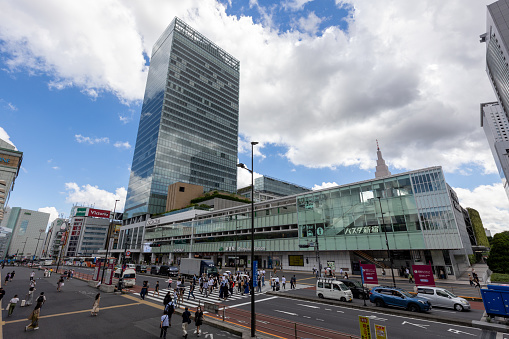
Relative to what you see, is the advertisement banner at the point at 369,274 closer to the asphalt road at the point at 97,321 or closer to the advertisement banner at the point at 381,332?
the asphalt road at the point at 97,321

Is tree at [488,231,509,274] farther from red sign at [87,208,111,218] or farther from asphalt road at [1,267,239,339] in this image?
red sign at [87,208,111,218]

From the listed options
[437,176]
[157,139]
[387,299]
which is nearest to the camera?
[387,299]

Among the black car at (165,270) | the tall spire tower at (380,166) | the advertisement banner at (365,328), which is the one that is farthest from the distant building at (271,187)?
the advertisement banner at (365,328)

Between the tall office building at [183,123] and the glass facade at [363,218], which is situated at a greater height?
the tall office building at [183,123]

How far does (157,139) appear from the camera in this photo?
10112 cm

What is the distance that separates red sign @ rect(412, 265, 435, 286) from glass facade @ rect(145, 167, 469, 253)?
10480 mm

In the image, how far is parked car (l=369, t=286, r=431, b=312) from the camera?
682 inches

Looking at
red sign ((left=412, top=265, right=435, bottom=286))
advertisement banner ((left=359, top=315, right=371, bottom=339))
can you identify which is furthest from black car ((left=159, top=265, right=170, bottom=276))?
advertisement banner ((left=359, top=315, right=371, bottom=339))

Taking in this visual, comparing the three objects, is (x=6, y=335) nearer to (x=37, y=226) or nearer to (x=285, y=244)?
(x=285, y=244)

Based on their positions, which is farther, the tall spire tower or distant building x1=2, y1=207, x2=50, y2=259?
distant building x1=2, y1=207, x2=50, y2=259

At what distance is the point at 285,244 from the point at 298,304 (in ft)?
102

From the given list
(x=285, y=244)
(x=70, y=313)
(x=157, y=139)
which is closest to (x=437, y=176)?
(x=285, y=244)

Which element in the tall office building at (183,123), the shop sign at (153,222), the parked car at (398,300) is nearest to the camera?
the parked car at (398,300)

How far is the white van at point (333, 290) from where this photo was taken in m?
21.2
